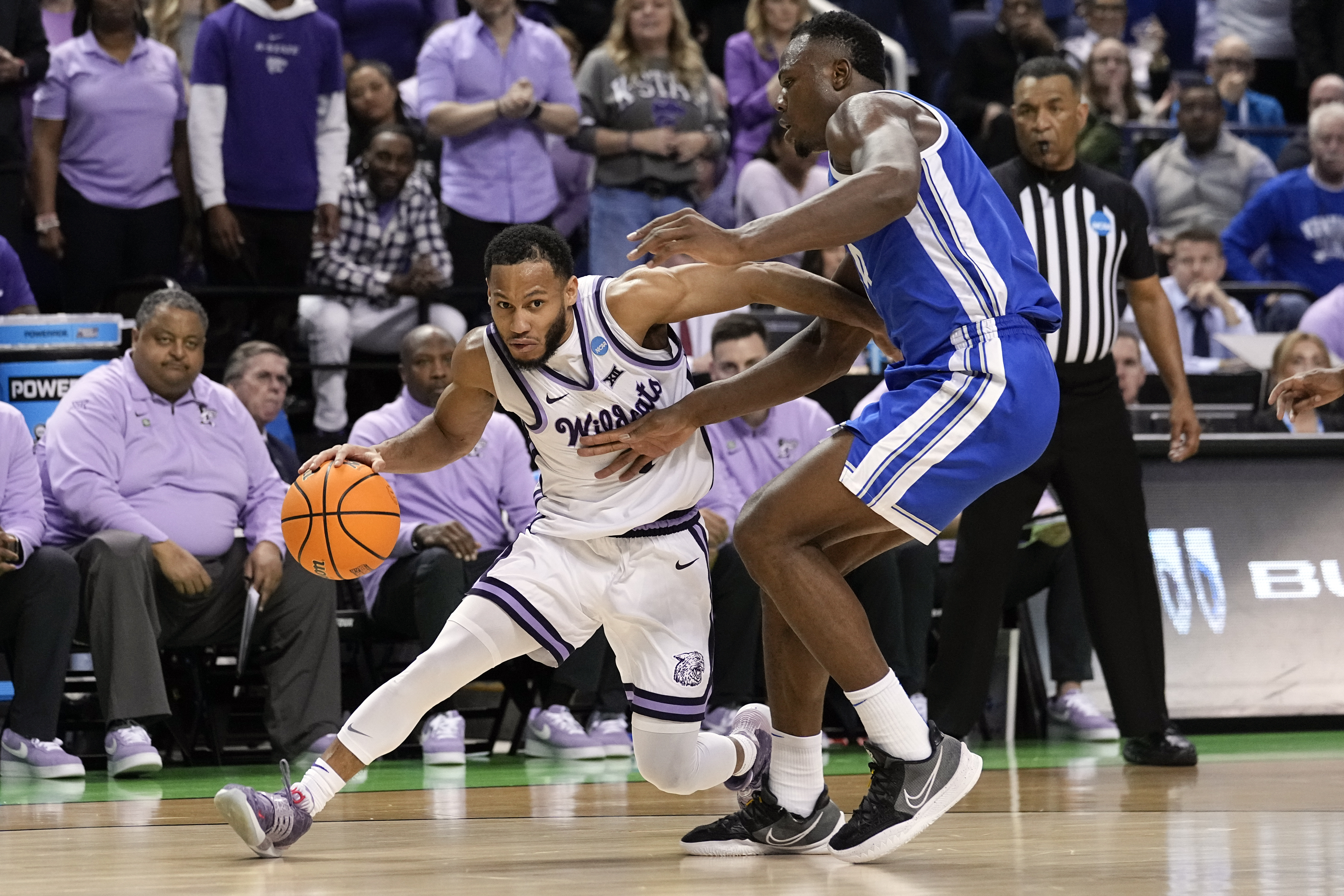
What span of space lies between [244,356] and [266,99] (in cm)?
161

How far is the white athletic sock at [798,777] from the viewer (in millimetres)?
4129

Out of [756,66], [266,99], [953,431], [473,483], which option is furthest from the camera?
[756,66]

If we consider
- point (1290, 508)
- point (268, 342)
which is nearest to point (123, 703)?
point (268, 342)

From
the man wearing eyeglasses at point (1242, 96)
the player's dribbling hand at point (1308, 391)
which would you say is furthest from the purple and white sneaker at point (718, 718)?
the man wearing eyeglasses at point (1242, 96)

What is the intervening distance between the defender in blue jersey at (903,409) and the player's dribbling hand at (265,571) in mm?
2888

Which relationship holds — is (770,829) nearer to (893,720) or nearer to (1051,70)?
(893,720)

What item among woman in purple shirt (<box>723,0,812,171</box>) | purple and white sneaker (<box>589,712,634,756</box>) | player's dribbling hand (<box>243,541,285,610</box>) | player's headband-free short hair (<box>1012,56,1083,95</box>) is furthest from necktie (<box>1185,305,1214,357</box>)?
player's dribbling hand (<box>243,541,285,610</box>)

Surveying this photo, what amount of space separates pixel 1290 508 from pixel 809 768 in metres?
3.84

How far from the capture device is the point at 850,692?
12.7 ft

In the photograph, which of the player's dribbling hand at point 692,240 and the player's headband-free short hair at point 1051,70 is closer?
the player's dribbling hand at point 692,240

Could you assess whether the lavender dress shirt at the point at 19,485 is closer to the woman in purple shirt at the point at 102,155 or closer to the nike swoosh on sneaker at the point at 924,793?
the woman in purple shirt at the point at 102,155

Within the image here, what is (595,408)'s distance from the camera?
4207mm

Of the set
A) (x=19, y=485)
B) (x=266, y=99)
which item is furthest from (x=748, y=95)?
(x=19, y=485)

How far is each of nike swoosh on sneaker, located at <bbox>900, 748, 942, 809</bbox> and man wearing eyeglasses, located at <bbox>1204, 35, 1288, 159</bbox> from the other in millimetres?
8825
